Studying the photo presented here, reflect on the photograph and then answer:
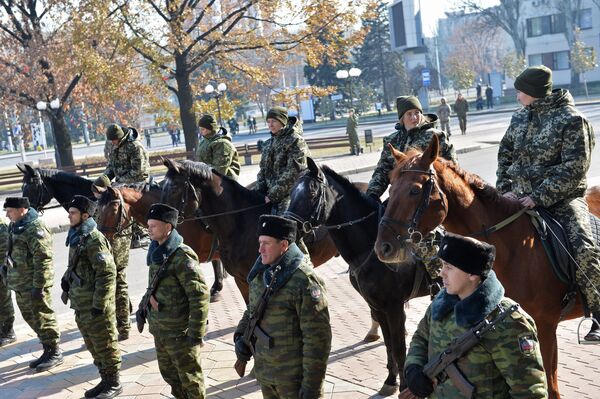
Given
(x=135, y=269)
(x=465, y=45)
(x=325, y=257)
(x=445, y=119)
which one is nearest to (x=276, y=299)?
(x=325, y=257)

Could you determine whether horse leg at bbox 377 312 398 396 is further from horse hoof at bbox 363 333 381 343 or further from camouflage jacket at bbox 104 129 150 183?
camouflage jacket at bbox 104 129 150 183

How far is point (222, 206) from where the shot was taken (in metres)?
9.91

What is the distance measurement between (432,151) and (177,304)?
2732 millimetres

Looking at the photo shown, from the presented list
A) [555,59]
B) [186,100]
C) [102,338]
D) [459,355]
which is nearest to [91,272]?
[102,338]

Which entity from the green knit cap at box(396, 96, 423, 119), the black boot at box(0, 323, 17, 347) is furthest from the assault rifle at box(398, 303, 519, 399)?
the black boot at box(0, 323, 17, 347)

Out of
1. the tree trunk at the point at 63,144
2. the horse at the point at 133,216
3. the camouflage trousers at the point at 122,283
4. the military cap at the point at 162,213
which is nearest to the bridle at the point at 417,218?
the military cap at the point at 162,213

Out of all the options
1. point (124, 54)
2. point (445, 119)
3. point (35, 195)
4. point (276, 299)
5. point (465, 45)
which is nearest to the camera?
point (276, 299)

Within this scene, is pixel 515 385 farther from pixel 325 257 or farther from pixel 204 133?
pixel 204 133

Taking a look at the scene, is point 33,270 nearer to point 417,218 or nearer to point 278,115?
point 278,115

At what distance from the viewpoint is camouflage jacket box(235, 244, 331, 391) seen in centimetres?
544

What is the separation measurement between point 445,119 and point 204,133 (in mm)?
25494

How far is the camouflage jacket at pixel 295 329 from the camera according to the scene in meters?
5.44

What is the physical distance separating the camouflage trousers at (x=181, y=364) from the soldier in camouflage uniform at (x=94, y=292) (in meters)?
1.55

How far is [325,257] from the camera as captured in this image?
408 inches
